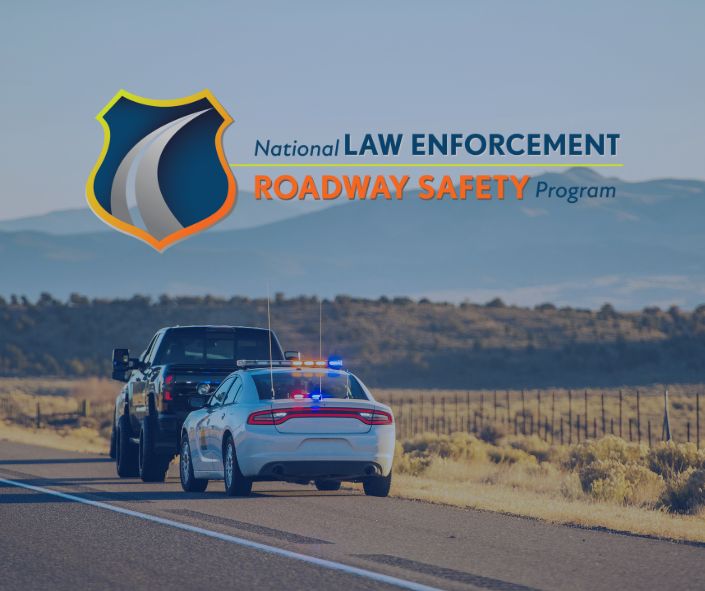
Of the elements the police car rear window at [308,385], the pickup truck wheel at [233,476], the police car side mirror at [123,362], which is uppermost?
the police car side mirror at [123,362]

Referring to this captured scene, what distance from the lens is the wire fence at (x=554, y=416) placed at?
44.0 metres

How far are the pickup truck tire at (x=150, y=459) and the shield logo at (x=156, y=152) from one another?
2179cm

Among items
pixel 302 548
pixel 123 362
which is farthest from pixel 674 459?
pixel 302 548

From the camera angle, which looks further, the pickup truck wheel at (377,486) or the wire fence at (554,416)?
the wire fence at (554,416)

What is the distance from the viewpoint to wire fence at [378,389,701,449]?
144ft

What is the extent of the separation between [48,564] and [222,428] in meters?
6.41

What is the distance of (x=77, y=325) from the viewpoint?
334 ft

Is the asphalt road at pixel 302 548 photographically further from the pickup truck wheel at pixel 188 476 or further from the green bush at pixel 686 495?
the green bush at pixel 686 495

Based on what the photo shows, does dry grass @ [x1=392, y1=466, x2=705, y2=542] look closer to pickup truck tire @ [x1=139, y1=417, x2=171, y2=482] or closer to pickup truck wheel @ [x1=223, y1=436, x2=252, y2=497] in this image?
pickup truck wheel @ [x1=223, y1=436, x2=252, y2=497]

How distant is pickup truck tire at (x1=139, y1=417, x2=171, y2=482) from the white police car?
247 cm

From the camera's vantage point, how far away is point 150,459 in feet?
68.9

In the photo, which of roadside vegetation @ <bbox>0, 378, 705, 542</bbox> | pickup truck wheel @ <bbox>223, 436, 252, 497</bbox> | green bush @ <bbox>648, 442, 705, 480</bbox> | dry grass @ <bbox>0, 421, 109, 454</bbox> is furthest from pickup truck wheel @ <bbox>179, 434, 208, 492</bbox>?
dry grass @ <bbox>0, 421, 109, 454</bbox>

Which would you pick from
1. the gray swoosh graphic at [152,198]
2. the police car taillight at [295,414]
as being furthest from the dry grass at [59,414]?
the police car taillight at [295,414]

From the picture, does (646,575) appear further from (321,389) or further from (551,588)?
(321,389)
